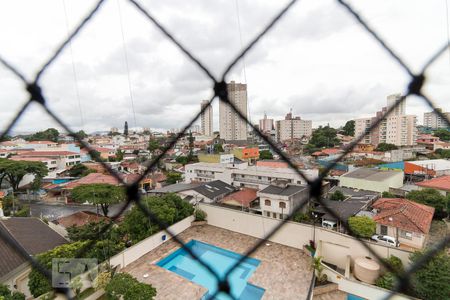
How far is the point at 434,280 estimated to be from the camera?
324 cm

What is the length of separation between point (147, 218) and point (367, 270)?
4.20m

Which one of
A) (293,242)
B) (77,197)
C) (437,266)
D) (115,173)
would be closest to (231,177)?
(293,242)

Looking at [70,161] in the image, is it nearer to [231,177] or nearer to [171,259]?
[231,177]

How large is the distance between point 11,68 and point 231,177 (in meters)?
9.34

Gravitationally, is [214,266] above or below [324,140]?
below

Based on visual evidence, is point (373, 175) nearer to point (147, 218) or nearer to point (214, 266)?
point (214, 266)

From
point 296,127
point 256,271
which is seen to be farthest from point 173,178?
point 296,127

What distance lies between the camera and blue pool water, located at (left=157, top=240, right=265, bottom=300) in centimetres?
411

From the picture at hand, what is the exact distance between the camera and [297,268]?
4633mm

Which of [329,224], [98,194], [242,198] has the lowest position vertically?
[329,224]

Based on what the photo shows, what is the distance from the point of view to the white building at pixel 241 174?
28.4 ft

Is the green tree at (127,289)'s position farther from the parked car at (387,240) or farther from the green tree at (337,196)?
the green tree at (337,196)

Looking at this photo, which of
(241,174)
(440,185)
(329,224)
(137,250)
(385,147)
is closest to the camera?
(137,250)

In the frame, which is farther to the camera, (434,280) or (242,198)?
(242,198)
